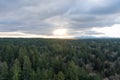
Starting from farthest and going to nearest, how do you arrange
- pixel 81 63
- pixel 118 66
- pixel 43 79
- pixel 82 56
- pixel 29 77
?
1. pixel 82 56
2. pixel 81 63
3. pixel 118 66
4. pixel 29 77
5. pixel 43 79

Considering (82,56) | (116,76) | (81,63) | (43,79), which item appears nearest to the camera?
(43,79)

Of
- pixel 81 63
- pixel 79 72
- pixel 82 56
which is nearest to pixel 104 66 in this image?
pixel 81 63

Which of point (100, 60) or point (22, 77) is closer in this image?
point (22, 77)

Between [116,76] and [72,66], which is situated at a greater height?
[72,66]

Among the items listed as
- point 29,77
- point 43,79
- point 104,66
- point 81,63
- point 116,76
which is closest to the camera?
point 43,79

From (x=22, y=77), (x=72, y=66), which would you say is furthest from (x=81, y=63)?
(x=22, y=77)

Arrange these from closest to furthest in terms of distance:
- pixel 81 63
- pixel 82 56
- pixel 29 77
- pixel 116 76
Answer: pixel 29 77, pixel 116 76, pixel 81 63, pixel 82 56

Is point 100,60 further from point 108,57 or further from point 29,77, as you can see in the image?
point 29,77

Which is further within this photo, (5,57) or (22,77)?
(5,57)

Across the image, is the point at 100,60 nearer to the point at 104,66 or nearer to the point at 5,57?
the point at 104,66
